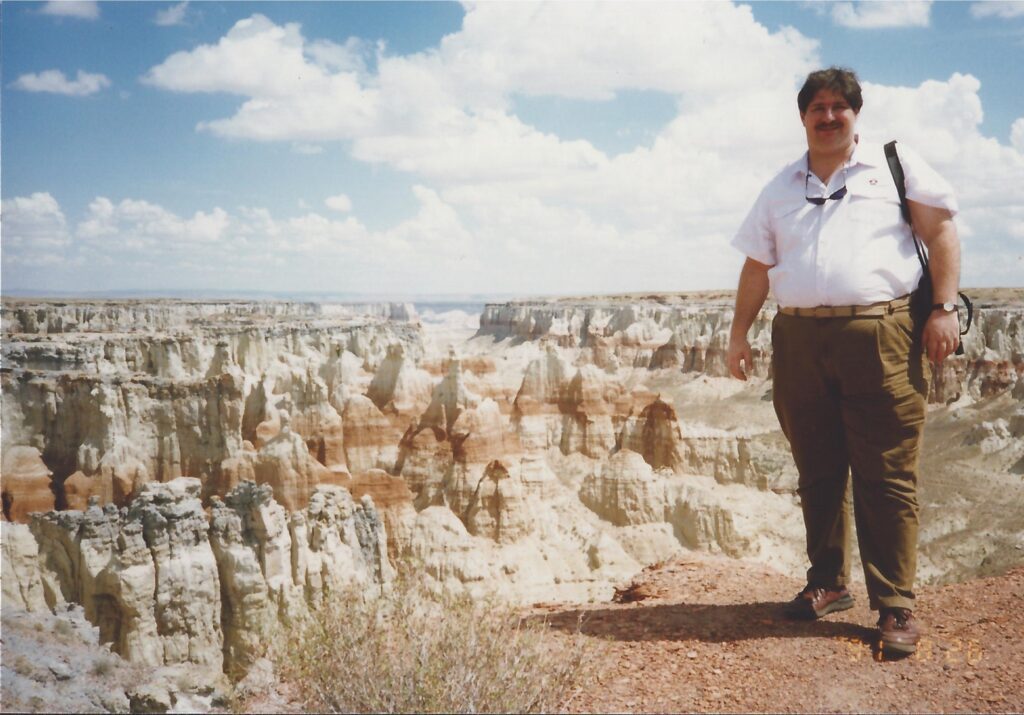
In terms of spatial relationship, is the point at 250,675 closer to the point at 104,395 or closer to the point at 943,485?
the point at 104,395

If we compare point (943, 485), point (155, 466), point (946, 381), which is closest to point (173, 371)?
point (155, 466)

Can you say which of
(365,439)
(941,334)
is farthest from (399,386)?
(941,334)

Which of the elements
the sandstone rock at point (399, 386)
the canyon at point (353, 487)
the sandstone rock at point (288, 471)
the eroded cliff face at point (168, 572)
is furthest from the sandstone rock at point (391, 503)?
the sandstone rock at point (399, 386)

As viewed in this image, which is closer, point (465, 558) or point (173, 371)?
point (465, 558)

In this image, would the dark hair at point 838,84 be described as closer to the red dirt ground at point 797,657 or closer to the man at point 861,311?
the man at point 861,311

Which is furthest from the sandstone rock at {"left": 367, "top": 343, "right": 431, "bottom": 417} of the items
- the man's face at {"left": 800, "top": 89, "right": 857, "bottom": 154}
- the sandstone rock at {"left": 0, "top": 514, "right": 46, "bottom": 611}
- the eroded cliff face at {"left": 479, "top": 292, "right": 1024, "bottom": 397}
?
the eroded cliff face at {"left": 479, "top": 292, "right": 1024, "bottom": 397}

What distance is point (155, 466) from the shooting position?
2100cm

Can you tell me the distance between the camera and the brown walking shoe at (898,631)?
4.07 meters

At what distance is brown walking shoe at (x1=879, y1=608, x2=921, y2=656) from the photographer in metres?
4.07

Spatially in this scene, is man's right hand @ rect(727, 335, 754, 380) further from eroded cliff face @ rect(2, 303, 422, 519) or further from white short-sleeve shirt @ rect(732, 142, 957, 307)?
eroded cliff face @ rect(2, 303, 422, 519)

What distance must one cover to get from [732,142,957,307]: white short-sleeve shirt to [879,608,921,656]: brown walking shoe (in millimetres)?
1893

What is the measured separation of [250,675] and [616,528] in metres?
18.7

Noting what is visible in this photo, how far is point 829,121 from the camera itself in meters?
4.13

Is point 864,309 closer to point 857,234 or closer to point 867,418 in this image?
point 857,234
